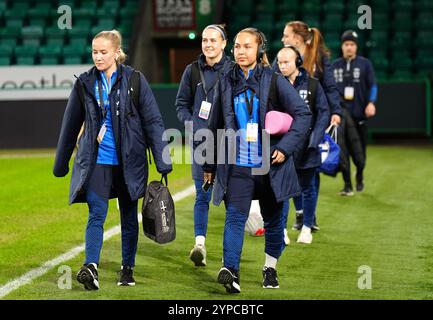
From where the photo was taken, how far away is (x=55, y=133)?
2395 cm

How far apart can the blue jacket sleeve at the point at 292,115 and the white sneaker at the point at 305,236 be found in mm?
2928

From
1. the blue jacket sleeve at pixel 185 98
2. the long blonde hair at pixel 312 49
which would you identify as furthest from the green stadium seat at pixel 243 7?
the blue jacket sleeve at pixel 185 98

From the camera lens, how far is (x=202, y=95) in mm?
10344

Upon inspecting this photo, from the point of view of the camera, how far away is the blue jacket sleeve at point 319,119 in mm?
11203

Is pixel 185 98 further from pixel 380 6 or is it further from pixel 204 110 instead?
pixel 380 6

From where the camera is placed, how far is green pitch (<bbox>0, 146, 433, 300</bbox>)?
349 inches

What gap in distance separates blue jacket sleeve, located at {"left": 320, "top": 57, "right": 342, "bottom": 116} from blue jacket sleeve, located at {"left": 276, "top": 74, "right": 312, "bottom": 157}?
309 centimetres

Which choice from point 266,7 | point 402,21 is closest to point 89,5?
point 266,7

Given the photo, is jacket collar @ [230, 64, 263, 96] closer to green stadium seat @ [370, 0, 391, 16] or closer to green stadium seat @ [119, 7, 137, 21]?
green stadium seat @ [119, 7, 137, 21]

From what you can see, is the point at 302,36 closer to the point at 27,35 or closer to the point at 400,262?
the point at 400,262

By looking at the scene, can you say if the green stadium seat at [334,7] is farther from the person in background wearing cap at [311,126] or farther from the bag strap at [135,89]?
the bag strap at [135,89]

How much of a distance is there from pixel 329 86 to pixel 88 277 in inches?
165

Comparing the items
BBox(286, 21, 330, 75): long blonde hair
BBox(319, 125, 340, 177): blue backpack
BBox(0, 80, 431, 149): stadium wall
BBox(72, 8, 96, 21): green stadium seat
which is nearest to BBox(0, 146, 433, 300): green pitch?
BBox(319, 125, 340, 177): blue backpack

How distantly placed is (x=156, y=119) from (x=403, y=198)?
7.02 m
